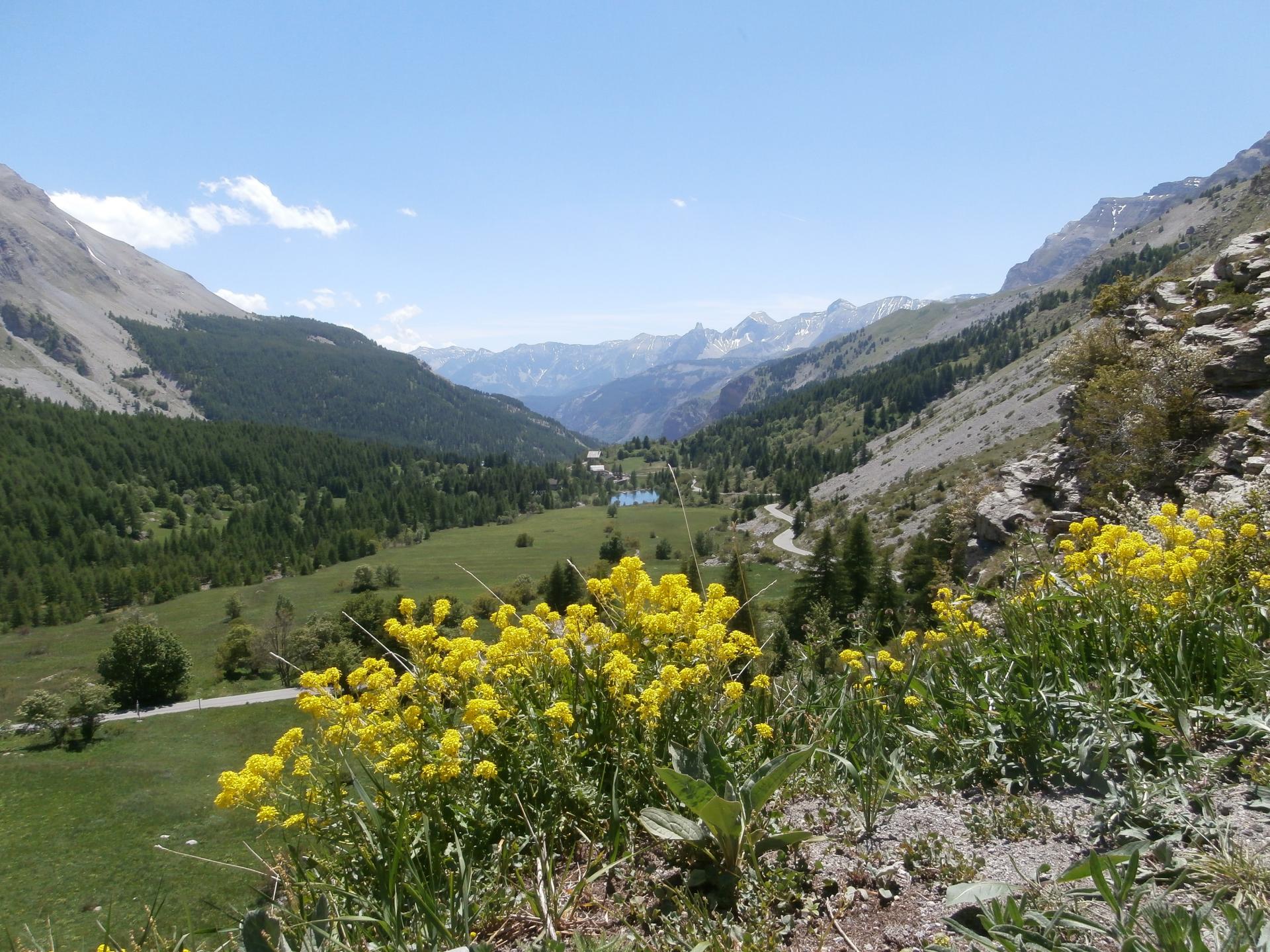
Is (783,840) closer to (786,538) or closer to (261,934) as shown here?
→ (261,934)

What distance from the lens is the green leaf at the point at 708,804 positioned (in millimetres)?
3092

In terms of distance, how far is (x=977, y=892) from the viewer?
104 inches

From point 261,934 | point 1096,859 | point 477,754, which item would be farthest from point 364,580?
point 1096,859

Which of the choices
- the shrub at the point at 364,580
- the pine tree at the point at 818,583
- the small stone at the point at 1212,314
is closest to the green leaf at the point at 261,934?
the small stone at the point at 1212,314

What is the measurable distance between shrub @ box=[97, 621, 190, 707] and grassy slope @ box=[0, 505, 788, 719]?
3414 mm

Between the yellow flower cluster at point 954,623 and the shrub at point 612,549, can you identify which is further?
the shrub at point 612,549

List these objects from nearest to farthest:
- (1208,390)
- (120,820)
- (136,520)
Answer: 1. (1208,390)
2. (120,820)
3. (136,520)

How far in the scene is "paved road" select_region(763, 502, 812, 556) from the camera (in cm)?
10773

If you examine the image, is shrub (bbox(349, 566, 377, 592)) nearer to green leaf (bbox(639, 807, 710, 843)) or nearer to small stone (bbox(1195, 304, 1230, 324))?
small stone (bbox(1195, 304, 1230, 324))

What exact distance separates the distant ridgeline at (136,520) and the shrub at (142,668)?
73323 millimetres

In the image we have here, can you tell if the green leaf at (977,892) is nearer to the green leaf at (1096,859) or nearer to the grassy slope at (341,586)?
the green leaf at (1096,859)

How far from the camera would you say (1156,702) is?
3.80m

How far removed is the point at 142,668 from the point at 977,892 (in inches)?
3274

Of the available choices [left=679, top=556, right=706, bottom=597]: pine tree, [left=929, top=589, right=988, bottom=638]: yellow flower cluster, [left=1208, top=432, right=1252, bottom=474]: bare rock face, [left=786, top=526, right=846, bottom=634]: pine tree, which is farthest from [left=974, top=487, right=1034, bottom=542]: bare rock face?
[left=929, top=589, right=988, bottom=638]: yellow flower cluster
